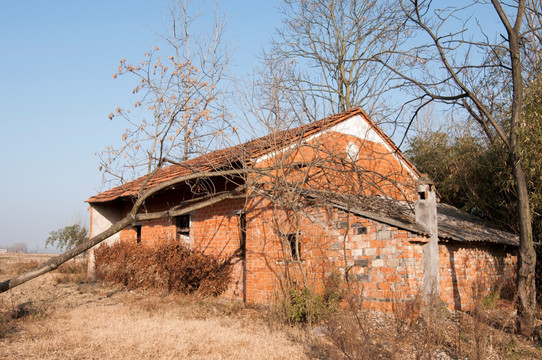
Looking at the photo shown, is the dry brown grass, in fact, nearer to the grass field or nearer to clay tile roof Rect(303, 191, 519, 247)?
the grass field

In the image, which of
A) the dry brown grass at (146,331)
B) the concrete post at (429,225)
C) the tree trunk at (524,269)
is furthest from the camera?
the concrete post at (429,225)

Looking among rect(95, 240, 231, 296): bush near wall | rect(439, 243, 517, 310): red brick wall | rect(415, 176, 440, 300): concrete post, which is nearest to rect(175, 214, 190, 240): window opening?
rect(95, 240, 231, 296): bush near wall

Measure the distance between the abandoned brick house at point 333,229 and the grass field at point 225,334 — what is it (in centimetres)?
94

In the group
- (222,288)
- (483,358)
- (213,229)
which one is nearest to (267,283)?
(222,288)

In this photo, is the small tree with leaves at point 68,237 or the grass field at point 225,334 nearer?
the grass field at point 225,334

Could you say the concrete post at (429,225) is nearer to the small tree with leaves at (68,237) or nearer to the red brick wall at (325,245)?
the red brick wall at (325,245)

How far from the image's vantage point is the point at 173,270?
38.5 feet

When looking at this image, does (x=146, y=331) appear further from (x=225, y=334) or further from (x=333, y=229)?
(x=333, y=229)

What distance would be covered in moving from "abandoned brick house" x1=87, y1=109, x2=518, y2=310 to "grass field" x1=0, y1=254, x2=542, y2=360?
3.10 feet

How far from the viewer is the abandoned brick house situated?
8852 millimetres

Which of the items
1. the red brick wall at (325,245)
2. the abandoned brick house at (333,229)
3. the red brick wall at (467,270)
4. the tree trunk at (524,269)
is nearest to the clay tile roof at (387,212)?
the abandoned brick house at (333,229)

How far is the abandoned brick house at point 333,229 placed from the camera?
8.85 meters

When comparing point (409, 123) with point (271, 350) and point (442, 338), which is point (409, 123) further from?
point (271, 350)

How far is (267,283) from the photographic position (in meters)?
10.6
